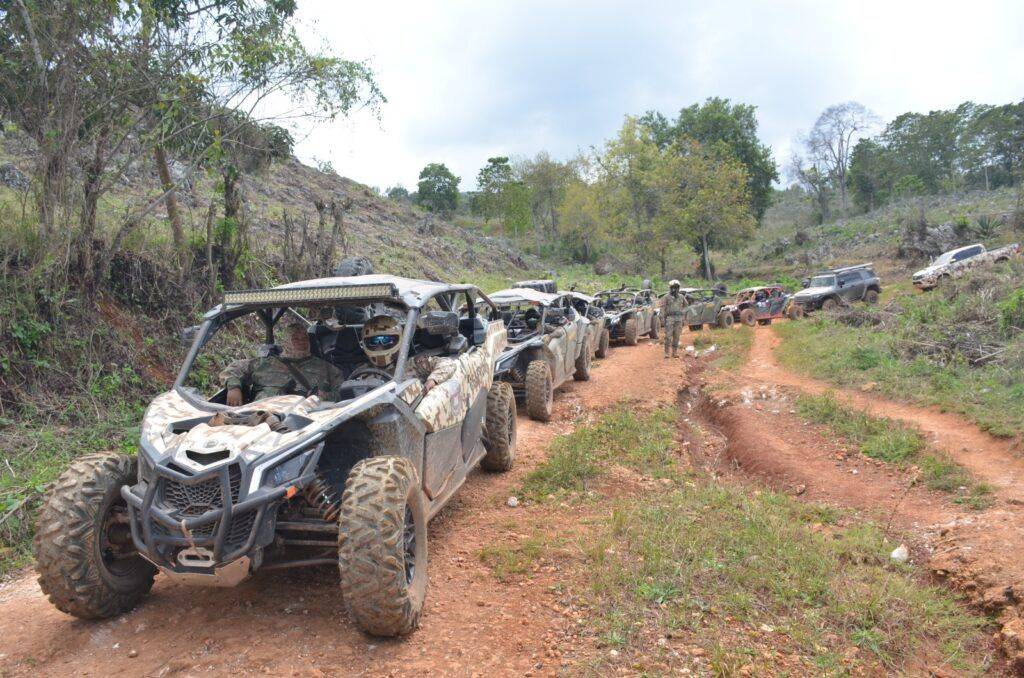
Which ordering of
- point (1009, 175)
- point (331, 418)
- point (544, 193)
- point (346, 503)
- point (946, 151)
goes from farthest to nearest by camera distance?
point (544, 193), point (946, 151), point (1009, 175), point (331, 418), point (346, 503)

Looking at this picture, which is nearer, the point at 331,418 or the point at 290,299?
the point at 331,418

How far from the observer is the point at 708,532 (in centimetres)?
470

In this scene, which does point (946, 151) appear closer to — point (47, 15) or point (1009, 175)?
point (1009, 175)

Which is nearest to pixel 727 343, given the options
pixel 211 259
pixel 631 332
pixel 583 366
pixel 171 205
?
pixel 631 332

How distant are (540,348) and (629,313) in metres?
7.70

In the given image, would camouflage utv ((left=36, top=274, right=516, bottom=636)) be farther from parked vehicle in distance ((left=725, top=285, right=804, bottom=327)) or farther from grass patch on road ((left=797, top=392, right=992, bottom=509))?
parked vehicle in distance ((left=725, top=285, right=804, bottom=327))

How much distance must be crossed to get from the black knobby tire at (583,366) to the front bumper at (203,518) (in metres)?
8.67

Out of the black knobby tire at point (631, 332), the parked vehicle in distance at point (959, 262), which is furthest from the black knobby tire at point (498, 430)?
the parked vehicle in distance at point (959, 262)

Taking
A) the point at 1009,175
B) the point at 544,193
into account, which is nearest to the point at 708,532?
the point at 544,193

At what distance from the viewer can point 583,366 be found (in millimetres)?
11805

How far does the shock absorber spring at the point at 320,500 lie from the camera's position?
3.73m

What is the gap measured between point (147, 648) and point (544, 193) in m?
52.8

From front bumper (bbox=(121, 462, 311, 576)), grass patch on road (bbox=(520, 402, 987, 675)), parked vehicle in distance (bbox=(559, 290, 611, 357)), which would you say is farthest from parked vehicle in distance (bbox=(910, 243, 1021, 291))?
front bumper (bbox=(121, 462, 311, 576))

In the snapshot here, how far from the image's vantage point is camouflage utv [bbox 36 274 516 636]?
3324 mm
